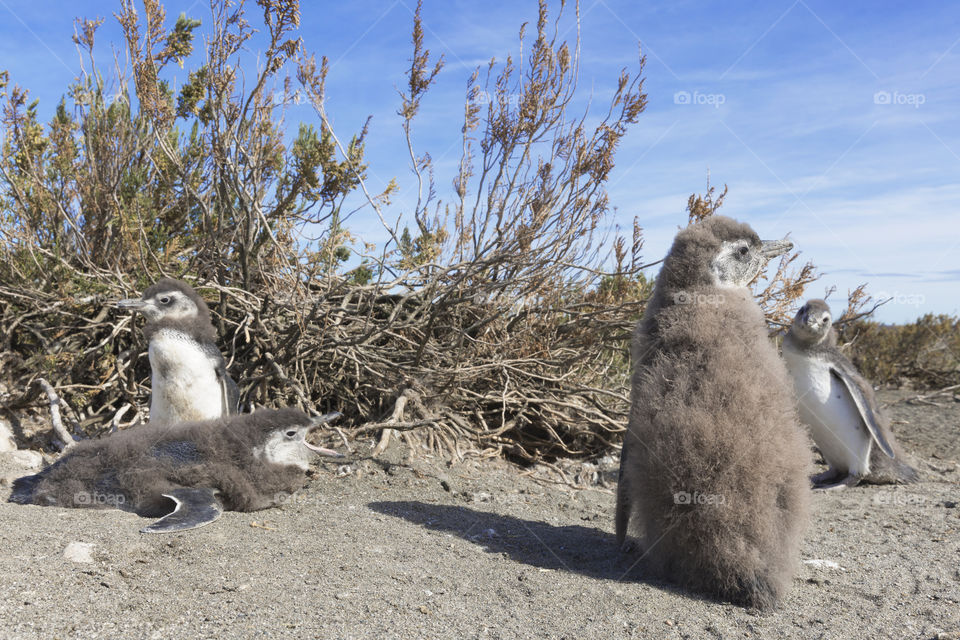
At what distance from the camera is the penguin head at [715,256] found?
125 inches

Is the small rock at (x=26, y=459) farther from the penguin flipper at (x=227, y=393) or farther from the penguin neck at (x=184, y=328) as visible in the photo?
the penguin flipper at (x=227, y=393)

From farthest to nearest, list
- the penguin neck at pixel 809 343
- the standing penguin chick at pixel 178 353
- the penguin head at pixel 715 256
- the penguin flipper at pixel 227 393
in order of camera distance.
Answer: the penguin neck at pixel 809 343 → the penguin flipper at pixel 227 393 → the standing penguin chick at pixel 178 353 → the penguin head at pixel 715 256

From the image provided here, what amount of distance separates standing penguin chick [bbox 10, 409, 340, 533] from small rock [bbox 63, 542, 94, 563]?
0.59 meters

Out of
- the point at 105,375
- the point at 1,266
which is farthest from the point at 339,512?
the point at 1,266

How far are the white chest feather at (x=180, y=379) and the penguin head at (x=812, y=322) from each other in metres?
4.79

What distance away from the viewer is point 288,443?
4094 millimetres

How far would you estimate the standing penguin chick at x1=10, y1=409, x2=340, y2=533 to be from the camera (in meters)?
3.73

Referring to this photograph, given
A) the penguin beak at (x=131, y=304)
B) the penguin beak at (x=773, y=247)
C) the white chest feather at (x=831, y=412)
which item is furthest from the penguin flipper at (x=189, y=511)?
the white chest feather at (x=831, y=412)

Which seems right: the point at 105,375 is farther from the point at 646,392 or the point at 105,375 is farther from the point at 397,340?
the point at 646,392

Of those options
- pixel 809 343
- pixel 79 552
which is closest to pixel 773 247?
pixel 809 343

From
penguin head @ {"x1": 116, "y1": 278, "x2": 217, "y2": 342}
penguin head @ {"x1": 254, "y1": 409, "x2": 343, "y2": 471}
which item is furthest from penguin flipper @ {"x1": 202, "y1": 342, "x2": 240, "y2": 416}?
penguin head @ {"x1": 254, "y1": 409, "x2": 343, "y2": 471}

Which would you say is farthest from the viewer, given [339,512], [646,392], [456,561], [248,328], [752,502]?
[248,328]

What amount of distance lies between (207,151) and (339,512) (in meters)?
3.44

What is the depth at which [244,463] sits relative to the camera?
391 cm
